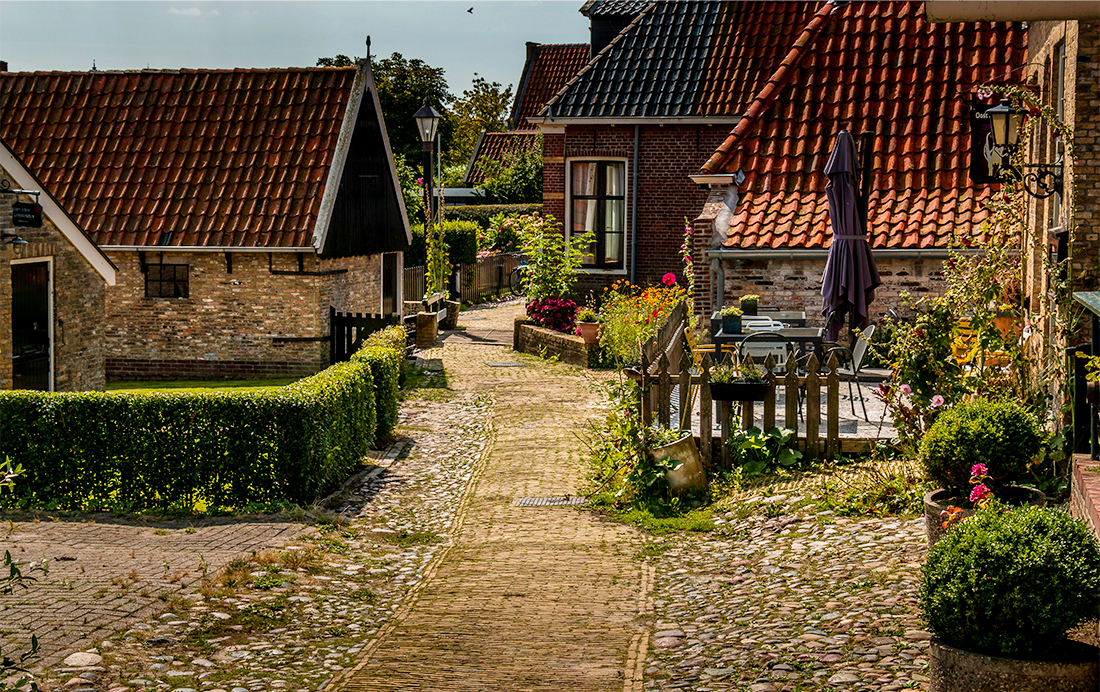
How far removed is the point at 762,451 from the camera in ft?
35.7

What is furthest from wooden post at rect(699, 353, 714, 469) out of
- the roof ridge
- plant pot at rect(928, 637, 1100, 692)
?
the roof ridge

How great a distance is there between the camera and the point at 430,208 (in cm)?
2606

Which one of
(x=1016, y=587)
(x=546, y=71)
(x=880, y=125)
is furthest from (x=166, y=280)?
(x=546, y=71)

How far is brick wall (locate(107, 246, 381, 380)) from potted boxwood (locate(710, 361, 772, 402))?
34.0ft

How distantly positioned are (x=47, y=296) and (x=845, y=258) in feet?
36.1

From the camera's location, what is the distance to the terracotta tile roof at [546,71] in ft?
140

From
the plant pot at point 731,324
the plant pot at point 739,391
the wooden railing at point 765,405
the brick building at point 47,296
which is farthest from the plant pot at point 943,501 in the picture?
the brick building at point 47,296

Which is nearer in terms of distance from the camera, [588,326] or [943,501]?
[943,501]

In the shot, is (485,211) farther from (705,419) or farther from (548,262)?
(705,419)

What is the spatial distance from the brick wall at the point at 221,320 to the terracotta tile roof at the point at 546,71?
2418 cm

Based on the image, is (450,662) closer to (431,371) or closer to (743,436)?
(743,436)

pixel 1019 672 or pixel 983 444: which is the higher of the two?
pixel 983 444

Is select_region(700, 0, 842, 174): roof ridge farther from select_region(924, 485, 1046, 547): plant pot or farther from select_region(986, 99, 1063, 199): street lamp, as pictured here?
select_region(924, 485, 1046, 547): plant pot

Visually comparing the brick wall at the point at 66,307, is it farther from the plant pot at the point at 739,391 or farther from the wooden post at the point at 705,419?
the plant pot at the point at 739,391
